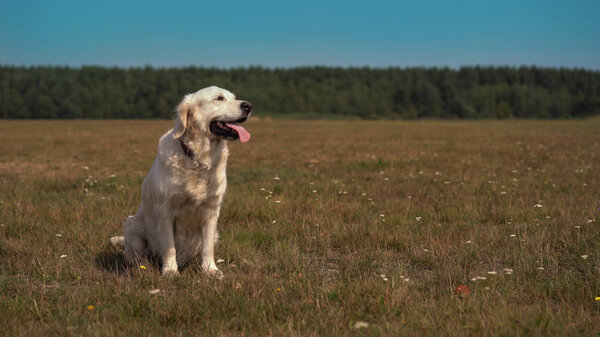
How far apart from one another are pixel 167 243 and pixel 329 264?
5.59 feet

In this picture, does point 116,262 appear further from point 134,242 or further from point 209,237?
point 209,237

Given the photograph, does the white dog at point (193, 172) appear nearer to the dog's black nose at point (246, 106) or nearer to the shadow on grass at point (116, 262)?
the dog's black nose at point (246, 106)

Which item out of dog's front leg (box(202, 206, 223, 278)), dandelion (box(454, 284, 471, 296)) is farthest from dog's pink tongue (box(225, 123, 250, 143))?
dandelion (box(454, 284, 471, 296))

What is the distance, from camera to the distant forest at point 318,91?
111375 mm

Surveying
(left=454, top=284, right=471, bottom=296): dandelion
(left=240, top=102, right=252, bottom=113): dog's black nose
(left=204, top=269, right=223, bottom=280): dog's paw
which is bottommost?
(left=204, top=269, right=223, bottom=280): dog's paw

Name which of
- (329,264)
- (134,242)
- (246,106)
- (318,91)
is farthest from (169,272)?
(318,91)

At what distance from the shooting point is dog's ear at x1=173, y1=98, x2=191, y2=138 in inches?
A: 187

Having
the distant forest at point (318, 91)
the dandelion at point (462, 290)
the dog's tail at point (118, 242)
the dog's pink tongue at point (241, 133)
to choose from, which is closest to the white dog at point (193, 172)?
the dog's pink tongue at point (241, 133)

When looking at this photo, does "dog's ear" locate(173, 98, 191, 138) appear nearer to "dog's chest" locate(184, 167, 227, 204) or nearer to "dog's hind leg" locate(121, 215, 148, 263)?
"dog's chest" locate(184, 167, 227, 204)

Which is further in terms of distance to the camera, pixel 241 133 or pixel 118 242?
pixel 118 242

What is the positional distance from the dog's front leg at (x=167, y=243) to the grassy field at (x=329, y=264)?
0.13 m

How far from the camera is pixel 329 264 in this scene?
207 inches

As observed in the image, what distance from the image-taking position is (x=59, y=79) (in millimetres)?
116750

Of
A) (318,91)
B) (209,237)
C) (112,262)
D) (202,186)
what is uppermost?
(318,91)
